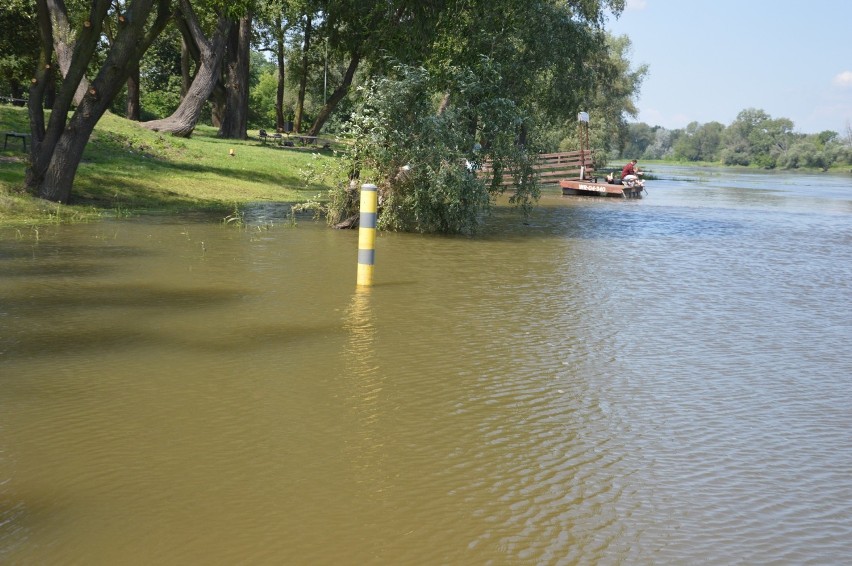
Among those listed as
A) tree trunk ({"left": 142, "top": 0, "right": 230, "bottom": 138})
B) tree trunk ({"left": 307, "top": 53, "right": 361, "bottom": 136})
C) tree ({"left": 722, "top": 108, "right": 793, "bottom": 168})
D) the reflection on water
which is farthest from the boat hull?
tree ({"left": 722, "top": 108, "right": 793, "bottom": 168})

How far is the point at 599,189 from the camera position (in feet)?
121

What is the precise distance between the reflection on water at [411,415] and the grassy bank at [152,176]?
5475 mm

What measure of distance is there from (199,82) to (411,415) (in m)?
31.3

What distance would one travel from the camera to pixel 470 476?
4930mm

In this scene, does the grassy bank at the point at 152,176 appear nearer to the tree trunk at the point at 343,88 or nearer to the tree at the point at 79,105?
the tree at the point at 79,105

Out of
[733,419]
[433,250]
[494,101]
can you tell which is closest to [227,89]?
[494,101]

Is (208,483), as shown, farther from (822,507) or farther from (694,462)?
(822,507)

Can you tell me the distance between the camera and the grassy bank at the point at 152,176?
17.8 meters

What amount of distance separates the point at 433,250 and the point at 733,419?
9290 mm

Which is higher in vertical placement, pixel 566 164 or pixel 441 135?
pixel 566 164

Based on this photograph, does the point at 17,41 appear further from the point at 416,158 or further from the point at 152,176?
the point at 416,158

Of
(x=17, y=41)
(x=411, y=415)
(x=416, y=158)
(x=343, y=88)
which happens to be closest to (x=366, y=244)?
(x=411, y=415)

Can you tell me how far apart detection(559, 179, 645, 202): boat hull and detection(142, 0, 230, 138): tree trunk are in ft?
47.8

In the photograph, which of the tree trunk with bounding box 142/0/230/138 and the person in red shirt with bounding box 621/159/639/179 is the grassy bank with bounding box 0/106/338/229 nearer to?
the tree trunk with bounding box 142/0/230/138
